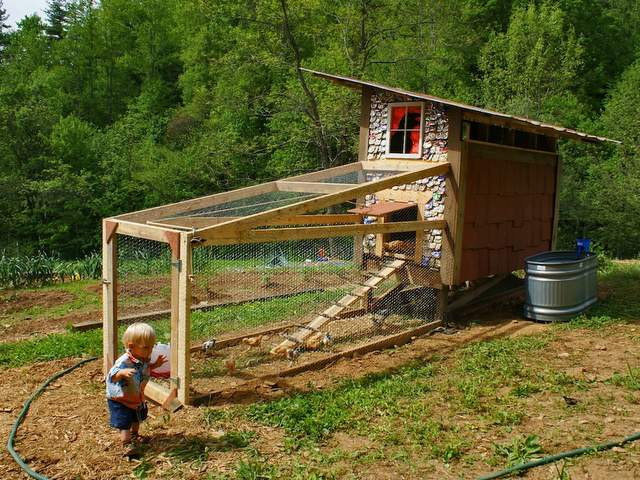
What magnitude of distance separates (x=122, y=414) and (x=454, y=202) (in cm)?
505

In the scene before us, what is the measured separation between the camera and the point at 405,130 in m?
8.15

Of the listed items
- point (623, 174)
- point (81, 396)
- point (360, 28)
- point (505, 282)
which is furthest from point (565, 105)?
point (81, 396)

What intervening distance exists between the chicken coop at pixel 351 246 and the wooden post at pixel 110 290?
0.01 metres

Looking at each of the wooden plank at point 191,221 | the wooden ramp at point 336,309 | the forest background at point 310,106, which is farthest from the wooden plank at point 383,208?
the forest background at point 310,106

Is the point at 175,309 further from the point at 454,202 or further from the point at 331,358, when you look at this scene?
the point at 454,202

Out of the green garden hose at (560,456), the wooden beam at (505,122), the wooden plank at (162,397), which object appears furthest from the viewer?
the wooden beam at (505,122)

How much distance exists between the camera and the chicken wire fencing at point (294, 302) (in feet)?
21.2

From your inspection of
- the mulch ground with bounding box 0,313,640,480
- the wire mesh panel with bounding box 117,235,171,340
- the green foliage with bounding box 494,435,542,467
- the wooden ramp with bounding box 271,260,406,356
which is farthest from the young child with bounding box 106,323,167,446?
the green foliage with bounding box 494,435,542,467

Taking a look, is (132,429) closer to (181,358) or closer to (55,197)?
(181,358)

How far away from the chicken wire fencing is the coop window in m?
1.45

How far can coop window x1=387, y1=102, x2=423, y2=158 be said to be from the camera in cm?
802

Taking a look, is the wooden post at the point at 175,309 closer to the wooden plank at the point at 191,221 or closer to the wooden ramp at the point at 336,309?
the wooden plank at the point at 191,221

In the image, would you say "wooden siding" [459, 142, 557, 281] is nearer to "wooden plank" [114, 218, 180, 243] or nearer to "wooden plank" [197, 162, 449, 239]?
"wooden plank" [197, 162, 449, 239]

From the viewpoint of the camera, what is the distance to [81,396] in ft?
17.9
